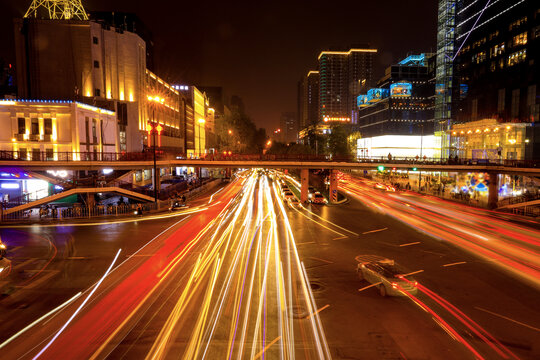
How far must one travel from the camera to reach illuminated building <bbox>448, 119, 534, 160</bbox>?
56000 millimetres

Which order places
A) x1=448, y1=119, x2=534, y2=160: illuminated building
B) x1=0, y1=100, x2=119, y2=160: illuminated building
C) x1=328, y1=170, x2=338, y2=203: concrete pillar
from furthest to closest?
x1=448, y1=119, x2=534, y2=160: illuminated building, x1=328, y1=170, x2=338, y2=203: concrete pillar, x1=0, y1=100, x2=119, y2=160: illuminated building

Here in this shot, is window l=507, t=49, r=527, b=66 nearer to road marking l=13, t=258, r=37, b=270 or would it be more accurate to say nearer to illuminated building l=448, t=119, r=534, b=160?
illuminated building l=448, t=119, r=534, b=160

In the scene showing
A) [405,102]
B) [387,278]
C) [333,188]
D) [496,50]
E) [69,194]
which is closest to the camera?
[387,278]

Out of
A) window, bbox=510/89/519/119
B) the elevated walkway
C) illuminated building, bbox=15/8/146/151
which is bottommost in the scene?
the elevated walkway

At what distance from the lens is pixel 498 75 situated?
2606 inches

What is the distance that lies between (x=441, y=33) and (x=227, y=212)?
80798 mm

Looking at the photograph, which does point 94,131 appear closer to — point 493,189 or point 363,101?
point 493,189

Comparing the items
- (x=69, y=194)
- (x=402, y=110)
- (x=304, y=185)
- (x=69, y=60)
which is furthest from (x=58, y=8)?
(x=402, y=110)

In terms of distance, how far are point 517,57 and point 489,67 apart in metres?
8.42

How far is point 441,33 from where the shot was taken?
83.2 metres

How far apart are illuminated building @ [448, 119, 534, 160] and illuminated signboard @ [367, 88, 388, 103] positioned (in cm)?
6896

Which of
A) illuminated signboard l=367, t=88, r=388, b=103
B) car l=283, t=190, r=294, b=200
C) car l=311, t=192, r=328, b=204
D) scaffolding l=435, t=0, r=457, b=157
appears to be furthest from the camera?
illuminated signboard l=367, t=88, r=388, b=103

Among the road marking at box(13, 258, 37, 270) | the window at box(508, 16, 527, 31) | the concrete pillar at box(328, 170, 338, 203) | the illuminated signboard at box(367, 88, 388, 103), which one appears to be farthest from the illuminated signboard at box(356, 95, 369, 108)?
the road marking at box(13, 258, 37, 270)

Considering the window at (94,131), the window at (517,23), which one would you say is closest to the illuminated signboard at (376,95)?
the window at (517,23)
